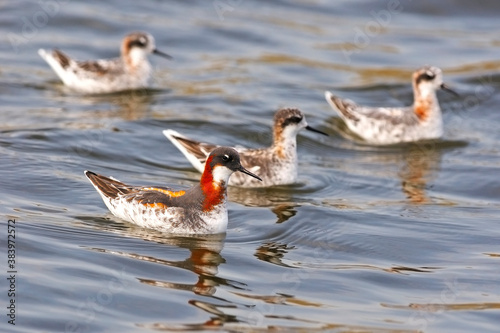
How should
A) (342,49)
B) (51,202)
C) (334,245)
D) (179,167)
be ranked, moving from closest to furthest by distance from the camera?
(334,245), (51,202), (179,167), (342,49)

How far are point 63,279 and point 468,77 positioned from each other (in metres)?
13.8

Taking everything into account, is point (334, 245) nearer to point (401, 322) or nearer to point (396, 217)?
point (396, 217)

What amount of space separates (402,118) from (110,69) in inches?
241

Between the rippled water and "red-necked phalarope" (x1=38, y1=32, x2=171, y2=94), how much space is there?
1.24 feet

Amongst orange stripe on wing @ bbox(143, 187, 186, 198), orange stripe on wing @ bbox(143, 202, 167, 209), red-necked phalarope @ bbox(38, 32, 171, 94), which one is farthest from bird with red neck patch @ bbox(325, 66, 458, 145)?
orange stripe on wing @ bbox(143, 202, 167, 209)

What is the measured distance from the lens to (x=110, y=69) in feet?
67.3

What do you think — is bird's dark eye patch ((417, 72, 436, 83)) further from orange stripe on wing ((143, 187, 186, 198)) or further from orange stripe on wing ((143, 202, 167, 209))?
orange stripe on wing ((143, 202, 167, 209))

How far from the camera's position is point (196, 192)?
40.3 ft

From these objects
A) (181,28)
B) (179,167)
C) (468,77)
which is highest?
(181,28)

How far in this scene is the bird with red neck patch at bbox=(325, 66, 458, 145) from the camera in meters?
18.1

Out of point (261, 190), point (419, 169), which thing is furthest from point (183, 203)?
point (419, 169)

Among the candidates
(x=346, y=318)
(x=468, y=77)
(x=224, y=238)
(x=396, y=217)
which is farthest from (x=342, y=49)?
(x=346, y=318)

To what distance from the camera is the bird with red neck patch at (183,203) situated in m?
12.0

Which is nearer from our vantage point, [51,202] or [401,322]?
[401,322]
